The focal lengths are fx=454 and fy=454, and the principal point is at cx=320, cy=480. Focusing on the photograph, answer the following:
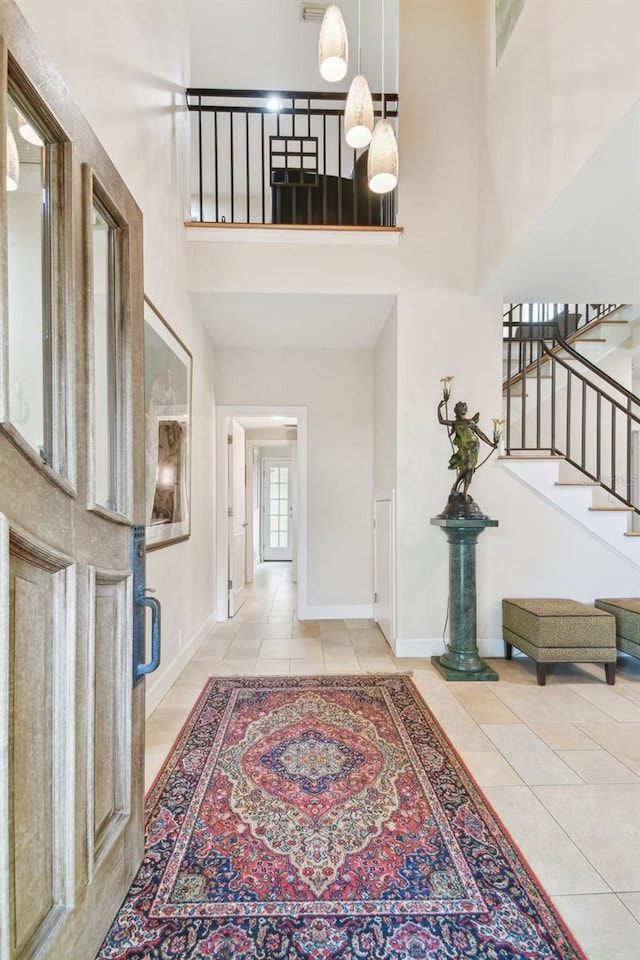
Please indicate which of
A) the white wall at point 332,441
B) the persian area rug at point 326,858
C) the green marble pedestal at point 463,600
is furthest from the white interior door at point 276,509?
the persian area rug at point 326,858

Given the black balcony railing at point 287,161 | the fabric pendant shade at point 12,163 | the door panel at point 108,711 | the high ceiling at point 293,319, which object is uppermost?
the black balcony railing at point 287,161

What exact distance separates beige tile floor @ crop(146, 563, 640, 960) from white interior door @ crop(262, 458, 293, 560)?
4.93 metres

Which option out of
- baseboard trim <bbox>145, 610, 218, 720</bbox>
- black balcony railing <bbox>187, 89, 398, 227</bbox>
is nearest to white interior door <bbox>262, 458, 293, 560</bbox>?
black balcony railing <bbox>187, 89, 398, 227</bbox>

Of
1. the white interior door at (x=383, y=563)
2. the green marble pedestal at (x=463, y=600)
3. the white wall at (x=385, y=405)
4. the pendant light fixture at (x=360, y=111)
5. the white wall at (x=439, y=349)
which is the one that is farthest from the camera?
the white interior door at (x=383, y=563)

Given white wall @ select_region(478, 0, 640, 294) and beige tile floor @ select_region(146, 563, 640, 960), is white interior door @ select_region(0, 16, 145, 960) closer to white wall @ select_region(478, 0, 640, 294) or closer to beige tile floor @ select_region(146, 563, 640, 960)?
beige tile floor @ select_region(146, 563, 640, 960)

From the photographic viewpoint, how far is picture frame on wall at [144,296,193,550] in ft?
8.32

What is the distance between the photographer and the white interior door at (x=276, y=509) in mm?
9180

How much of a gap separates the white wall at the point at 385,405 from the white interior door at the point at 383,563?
20 cm

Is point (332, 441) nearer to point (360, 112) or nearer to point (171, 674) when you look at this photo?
point (171, 674)

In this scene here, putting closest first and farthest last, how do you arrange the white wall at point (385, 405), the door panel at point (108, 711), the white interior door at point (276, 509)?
the door panel at point (108, 711) < the white wall at point (385, 405) < the white interior door at point (276, 509)

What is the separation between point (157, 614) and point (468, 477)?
2.38m

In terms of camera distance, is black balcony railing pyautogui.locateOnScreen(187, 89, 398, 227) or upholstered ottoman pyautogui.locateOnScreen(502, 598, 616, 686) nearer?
upholstered ottoman pyautogui.locateOnScreen(502, 598, 616, 686)

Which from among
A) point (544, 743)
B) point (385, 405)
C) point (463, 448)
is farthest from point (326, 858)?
point (385, 405)

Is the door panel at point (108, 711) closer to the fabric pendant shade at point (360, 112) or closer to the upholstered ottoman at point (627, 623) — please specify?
the fabric pendant shade at point (360, 112)
